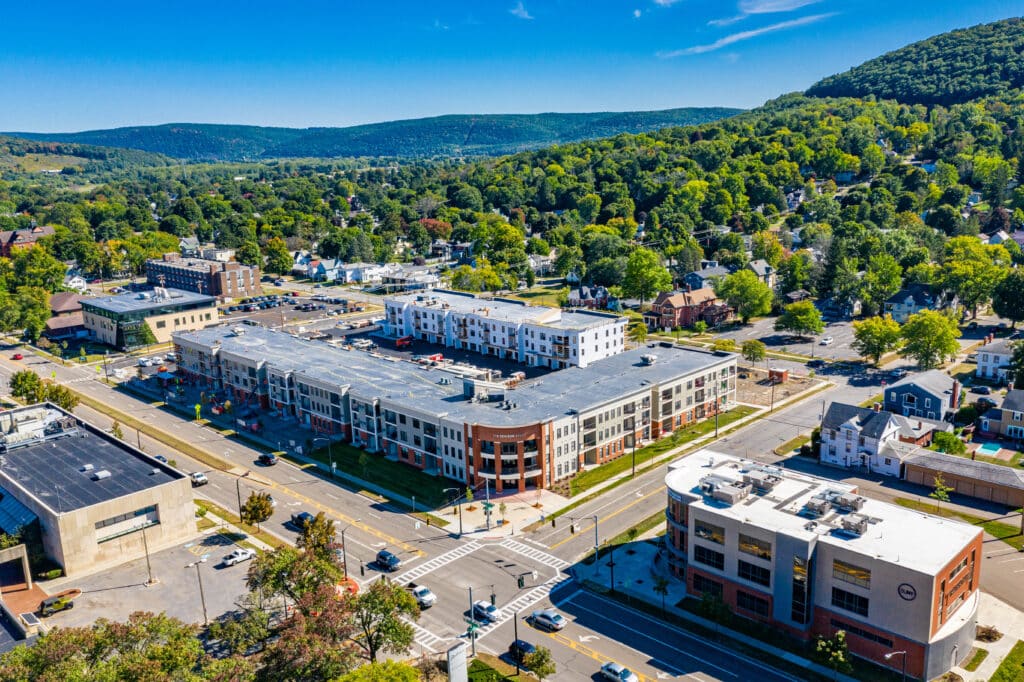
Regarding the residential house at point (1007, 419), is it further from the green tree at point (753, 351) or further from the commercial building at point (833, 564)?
the commercial building at point (833, 564)

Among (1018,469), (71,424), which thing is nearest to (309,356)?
(71,424)

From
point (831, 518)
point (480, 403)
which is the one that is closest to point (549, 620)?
point (831, 518)

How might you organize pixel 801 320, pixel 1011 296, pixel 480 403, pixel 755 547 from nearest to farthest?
1. pixel 755 547
2. pixel 480 403
3. pixel 1011 296
4. pixel 801 320

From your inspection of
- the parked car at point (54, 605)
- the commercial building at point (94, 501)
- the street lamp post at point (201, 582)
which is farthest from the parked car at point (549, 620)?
the parked car at point (54, 605)

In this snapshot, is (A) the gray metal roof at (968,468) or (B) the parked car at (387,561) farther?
(A) the gray metal roof at (968,468)

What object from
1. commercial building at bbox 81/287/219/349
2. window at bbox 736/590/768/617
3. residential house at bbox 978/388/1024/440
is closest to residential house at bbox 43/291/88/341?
commercial building at bbox 81/287/219/349

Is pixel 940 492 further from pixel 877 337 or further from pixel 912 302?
pixel 912 302
